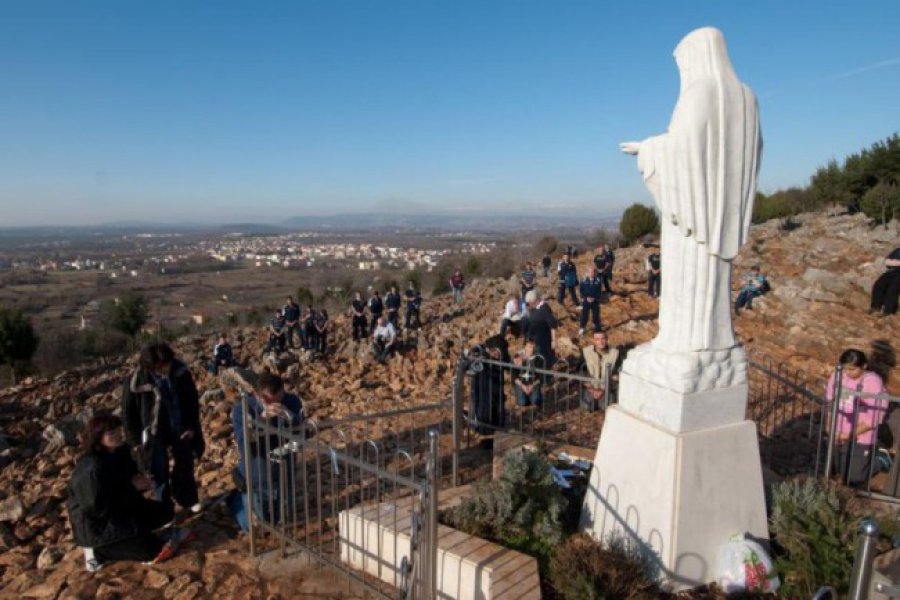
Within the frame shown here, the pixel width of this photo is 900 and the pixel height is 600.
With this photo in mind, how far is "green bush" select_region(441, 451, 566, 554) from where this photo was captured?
A: 12.0ft

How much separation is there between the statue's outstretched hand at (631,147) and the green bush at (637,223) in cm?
3201

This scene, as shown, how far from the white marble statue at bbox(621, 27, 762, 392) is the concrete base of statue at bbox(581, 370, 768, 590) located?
0.18 meters

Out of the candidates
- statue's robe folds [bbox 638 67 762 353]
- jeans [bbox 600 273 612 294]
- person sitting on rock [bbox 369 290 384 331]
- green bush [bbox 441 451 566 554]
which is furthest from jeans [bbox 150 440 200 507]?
jeans [bbox 600 273 612 294]

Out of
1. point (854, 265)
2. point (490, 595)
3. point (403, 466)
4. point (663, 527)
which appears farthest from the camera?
point (854, 265)

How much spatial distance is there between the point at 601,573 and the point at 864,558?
1376 millimetres

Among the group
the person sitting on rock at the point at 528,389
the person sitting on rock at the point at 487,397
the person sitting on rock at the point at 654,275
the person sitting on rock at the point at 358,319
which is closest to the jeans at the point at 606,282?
the person sitting on rock at the point at 654,275

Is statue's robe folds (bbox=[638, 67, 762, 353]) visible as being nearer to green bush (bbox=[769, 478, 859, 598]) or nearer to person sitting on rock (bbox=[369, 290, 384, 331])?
green bush (bbox=[769, 478, 859, 598])

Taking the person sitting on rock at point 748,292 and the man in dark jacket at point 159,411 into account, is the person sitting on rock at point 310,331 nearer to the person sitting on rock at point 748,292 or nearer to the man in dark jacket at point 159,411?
the man in dark jacket at point 159,411

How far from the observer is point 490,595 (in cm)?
313

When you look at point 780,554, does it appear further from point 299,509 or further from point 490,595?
point 299,509

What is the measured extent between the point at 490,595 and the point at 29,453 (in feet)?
29.3

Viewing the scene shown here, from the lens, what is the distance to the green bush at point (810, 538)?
3.28m

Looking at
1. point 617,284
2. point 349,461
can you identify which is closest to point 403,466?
point 349,461

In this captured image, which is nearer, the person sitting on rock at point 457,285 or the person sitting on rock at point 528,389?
the person sitting on rock at point 528,389
